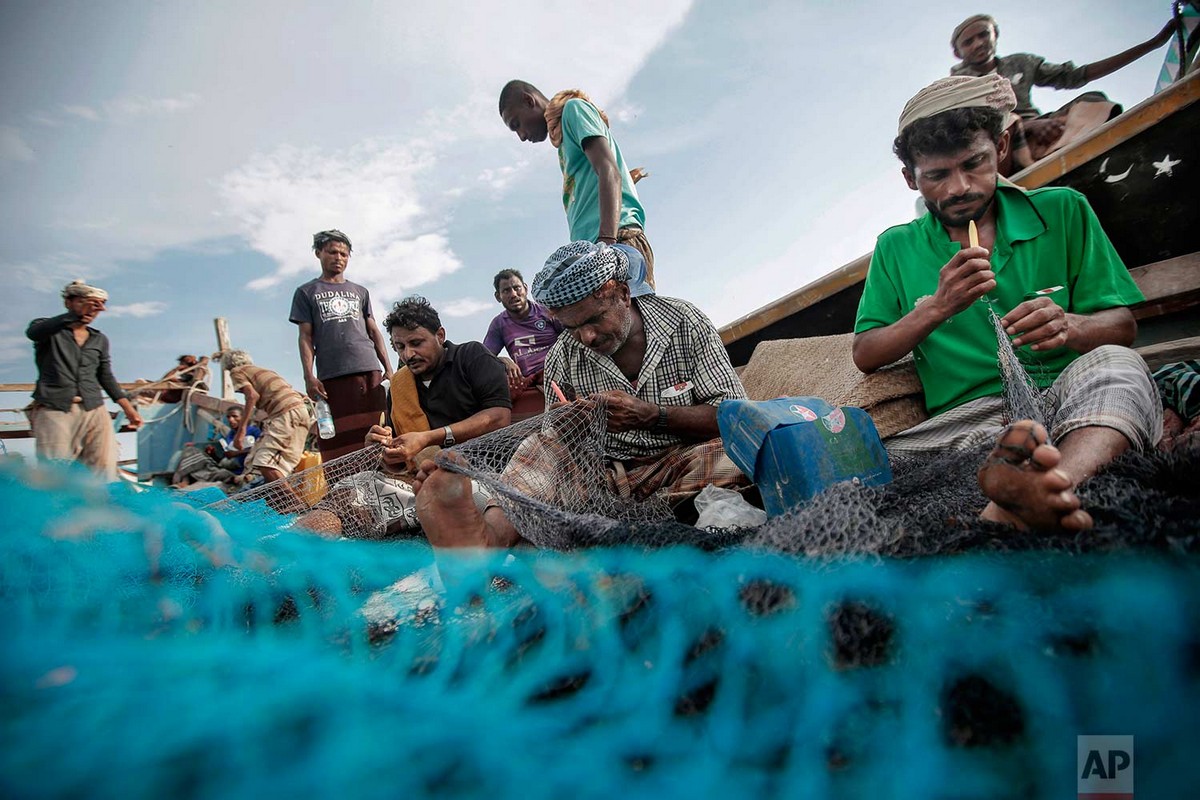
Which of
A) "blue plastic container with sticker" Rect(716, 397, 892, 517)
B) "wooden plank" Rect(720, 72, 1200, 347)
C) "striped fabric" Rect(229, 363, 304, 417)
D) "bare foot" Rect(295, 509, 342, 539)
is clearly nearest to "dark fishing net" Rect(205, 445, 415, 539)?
"bare foot" Rect(295, 509, 342, 539)

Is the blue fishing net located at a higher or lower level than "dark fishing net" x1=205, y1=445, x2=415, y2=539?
lower

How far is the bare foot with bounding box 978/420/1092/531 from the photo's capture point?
0.79 m

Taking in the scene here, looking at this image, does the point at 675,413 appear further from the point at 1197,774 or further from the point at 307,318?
the point at 307,318

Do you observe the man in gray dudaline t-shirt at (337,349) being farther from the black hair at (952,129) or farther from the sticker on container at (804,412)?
the black hair at (952,129)

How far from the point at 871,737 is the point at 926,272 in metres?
1.73

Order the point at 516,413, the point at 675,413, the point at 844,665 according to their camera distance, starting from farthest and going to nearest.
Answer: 1. the point at 516,413
2. the point at 675,413
3. the point at 844,665

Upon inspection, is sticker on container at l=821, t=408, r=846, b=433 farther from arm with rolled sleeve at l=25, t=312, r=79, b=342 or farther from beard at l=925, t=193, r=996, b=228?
arm with rolled sleeve at l=25, t=312, r=79, b=342

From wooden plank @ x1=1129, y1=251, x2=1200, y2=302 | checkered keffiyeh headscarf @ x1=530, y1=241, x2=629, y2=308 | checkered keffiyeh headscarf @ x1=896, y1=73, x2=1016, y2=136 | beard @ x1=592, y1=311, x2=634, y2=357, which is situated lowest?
wooden plank @ x1=1129, y1=251, x2=1200, y2=302

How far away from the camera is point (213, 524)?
1271mm

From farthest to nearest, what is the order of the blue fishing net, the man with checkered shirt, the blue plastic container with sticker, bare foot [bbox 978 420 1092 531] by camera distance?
the man with checkered shirt → the blue plastic container with sticker → bare foot [bbox 978 420 1092 531] → the blue fishing net

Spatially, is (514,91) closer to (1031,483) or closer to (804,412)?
(804,412)

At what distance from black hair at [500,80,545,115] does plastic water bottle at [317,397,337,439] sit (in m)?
2.34

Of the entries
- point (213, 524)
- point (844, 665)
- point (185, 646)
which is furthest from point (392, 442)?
point (844, 665)

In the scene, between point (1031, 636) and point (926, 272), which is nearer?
point (1031, 636)
